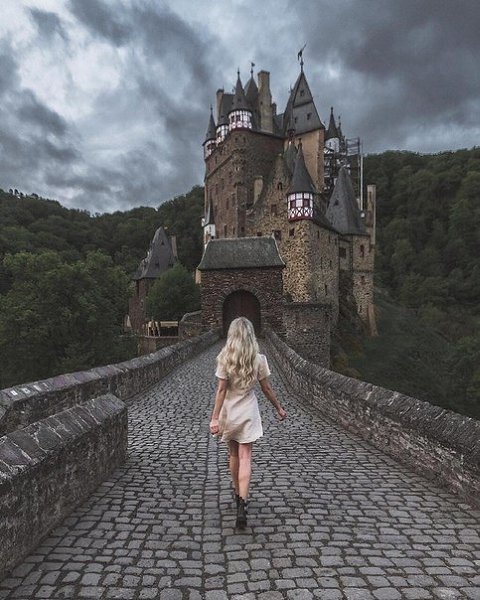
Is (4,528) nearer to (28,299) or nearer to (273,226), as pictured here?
(28,299)

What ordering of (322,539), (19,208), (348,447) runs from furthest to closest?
(19,208) → (348,447) → (322,539)

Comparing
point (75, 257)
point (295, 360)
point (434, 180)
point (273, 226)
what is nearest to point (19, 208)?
point (75, 257)

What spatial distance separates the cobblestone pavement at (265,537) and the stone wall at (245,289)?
1978 cm

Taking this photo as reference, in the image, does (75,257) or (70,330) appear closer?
(70,330)

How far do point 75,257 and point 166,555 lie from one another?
70559 mm

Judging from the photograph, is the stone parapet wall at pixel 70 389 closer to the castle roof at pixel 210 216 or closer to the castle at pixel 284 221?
the castle at pixel 284 221

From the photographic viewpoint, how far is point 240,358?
13.3 feet

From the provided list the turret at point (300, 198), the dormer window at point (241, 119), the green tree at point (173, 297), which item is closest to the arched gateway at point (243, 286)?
the turret at point (300, 198)

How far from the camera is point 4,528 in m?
2.97

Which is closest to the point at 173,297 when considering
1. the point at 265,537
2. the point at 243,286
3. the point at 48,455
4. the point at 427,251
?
the point at 243,286

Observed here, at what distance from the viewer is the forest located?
100 ft

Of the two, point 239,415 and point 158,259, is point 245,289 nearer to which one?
point 239,415

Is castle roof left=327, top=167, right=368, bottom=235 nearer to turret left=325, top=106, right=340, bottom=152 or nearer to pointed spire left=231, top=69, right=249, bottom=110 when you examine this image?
turret left=325, top=106, right=340, bottom=152

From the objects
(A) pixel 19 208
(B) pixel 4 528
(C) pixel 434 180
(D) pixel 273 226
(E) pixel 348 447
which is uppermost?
(C) pixel 434 180
